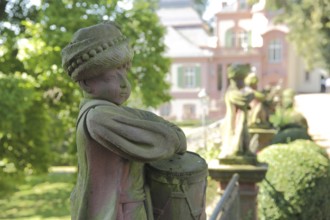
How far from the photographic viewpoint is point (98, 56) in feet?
5.99

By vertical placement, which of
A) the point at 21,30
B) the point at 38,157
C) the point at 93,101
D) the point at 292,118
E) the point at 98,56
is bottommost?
the point at 38,157

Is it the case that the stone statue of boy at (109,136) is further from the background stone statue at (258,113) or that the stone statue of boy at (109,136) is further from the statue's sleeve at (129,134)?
the background stone statue at (258,113)

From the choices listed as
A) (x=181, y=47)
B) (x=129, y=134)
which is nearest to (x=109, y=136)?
(x=129, y=134)

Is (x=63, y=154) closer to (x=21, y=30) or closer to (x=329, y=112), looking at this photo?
(x=329, y=112)

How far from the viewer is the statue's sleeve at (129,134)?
174cm

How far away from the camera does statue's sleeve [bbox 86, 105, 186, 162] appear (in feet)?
5.71

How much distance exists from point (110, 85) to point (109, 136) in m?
Answer: 0.24

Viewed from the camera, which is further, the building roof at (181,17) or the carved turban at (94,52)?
the building roof at (181,17)

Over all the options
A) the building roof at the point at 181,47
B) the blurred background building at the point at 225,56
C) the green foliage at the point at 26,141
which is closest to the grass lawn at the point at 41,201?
the green foliage at the point at 26,141

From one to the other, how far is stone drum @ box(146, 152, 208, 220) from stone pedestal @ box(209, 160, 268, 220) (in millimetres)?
4341

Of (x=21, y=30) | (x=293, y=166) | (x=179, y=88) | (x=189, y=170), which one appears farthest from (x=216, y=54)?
(x=189, y=170)

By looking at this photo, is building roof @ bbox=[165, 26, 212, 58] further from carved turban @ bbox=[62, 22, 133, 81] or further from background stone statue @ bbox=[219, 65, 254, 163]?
carved turban @ bbox=[62, 22, 133, 81]

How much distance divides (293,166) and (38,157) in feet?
29.6

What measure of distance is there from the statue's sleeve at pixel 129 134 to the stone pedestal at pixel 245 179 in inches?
179
